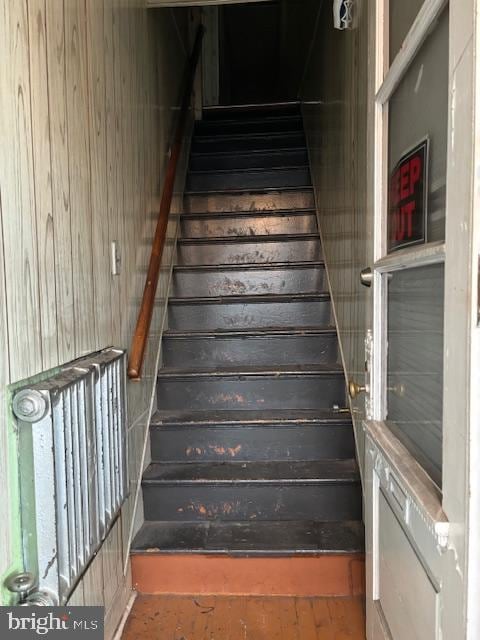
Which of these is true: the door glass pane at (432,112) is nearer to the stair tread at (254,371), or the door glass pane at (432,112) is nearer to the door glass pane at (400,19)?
the door glass pane at (400,19)

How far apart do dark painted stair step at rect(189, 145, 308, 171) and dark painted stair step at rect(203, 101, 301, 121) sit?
3.56ft

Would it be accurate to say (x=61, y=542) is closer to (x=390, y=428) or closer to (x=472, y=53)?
(x=390, y=428)

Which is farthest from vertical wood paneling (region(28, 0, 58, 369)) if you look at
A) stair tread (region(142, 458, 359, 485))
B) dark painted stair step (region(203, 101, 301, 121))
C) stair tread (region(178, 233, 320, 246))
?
dark painted stair step (region(203, 101, 301, 121))

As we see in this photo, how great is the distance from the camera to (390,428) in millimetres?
1097

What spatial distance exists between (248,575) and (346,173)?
1.69 metres

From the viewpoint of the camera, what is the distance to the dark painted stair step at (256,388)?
2.15 meters

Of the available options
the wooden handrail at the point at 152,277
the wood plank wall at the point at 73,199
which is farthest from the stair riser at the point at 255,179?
the wood plank wall at the point at 73,199

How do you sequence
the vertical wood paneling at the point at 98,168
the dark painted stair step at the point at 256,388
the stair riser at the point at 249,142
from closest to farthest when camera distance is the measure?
the vertical wood paneling at the point at 98,168
the dark painted stair step at the point at 256,388
the stair riser at the point at 249,142

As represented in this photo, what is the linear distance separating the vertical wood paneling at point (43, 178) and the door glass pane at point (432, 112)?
31.9 inches

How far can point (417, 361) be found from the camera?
95cm

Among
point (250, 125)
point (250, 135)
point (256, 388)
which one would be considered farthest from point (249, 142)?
point (256, 388)

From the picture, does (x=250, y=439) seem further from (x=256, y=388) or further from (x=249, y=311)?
(x=249, y=311)

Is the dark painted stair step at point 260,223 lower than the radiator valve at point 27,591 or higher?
higher

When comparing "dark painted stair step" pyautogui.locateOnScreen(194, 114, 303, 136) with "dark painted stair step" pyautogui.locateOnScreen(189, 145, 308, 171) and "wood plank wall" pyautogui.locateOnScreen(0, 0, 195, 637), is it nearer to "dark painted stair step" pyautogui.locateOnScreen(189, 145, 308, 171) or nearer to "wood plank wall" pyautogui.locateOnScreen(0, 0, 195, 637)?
"dark painted stair step" pyautogui.locateOnScreen(189, 145, 308, 171)
